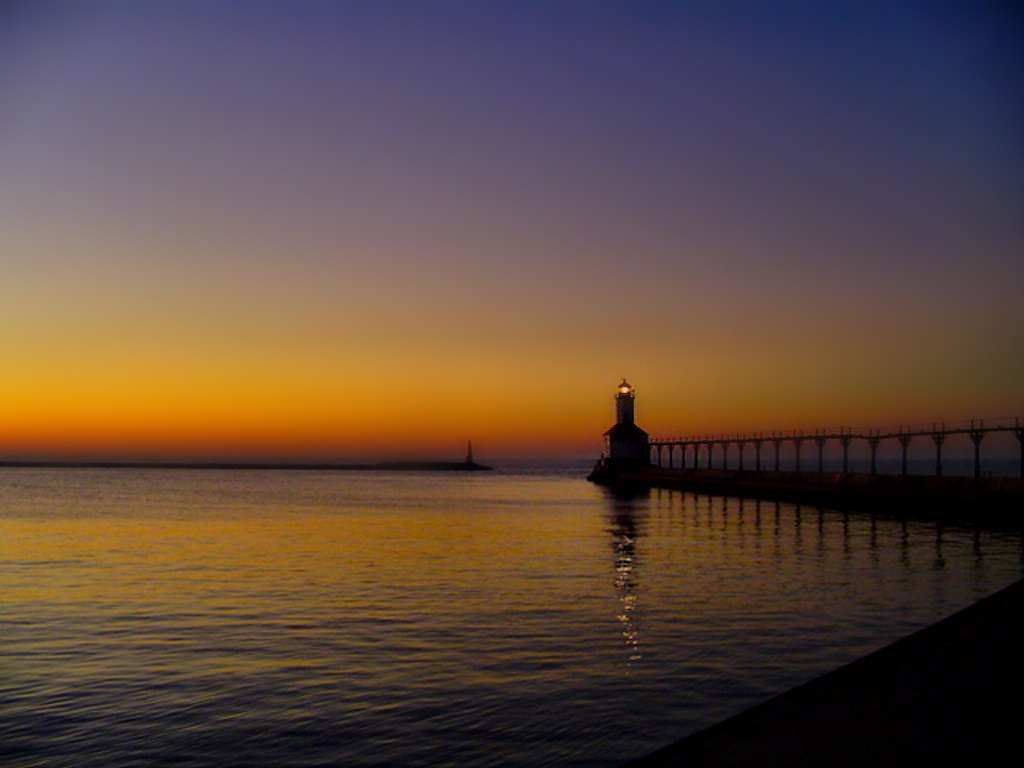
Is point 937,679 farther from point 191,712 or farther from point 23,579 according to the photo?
point 23,579

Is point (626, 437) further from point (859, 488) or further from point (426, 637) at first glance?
point (426, 637)

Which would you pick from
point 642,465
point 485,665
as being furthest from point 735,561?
point 642,465

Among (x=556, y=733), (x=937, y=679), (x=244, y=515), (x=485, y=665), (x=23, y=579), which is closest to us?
(x=937, y=679)

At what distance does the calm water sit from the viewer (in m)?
9.77

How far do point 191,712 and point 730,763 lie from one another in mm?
6562

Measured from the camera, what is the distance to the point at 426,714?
1052cm

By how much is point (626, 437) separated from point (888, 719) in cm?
9060

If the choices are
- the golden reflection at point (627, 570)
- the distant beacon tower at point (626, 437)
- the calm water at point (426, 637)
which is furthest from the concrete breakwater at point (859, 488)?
the golden reflection at point (627, 570)

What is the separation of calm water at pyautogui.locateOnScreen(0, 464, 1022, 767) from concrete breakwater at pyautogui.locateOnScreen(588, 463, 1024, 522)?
11.1 metres

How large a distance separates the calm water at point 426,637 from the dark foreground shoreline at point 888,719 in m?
1.91

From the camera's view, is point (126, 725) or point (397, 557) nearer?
point (126, 725)

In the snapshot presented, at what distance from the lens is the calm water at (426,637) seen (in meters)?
9.77

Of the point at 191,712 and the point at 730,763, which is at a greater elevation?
the point at 730,763

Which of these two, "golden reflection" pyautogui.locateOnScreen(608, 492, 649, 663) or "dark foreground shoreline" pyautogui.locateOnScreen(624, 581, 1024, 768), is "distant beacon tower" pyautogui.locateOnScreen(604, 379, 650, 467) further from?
"dark foreground shoreline" pyautogui.locateOnScreen(624, 581, 1024, 768)
